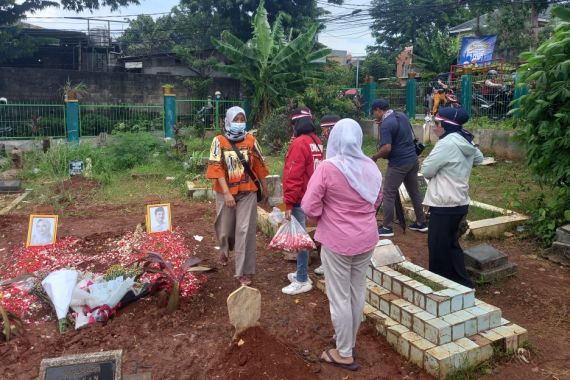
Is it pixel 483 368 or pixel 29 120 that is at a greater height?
pixel 29 120

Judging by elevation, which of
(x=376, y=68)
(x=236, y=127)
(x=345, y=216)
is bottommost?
(x=345, y=216)

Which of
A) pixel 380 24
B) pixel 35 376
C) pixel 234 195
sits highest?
pixel 380 24

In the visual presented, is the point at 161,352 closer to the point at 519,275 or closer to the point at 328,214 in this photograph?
the point at 328,214

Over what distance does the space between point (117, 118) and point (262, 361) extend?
1498cm

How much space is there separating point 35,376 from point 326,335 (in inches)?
81.9

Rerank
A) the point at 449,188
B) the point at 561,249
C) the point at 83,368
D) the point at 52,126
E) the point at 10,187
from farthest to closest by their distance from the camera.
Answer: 1. the point at 52,126
2. the point at 10,187
3. the point at 561,249
4. the point at 449,188
5. the point at 83,368

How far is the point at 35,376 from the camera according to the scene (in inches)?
129

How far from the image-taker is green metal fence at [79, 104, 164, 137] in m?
15.9

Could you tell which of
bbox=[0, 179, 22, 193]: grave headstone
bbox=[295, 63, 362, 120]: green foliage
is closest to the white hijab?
bbox=[0, 179, 22, 193]: grave headstone

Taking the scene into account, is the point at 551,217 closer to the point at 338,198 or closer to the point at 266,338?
the point at 338,198

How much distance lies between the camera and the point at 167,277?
13.9 ft

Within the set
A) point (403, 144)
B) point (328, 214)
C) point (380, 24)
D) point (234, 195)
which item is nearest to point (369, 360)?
point (328, 214)

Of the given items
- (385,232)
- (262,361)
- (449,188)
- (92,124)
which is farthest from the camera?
(92,124)

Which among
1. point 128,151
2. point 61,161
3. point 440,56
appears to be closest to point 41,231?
point 61,161
